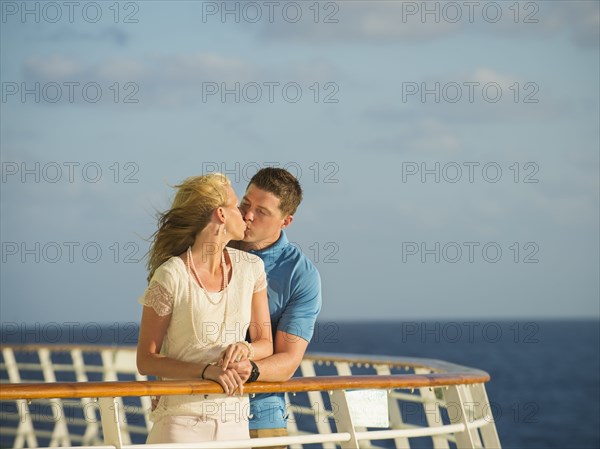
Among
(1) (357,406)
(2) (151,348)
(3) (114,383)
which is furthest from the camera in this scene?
(1) (357,406)

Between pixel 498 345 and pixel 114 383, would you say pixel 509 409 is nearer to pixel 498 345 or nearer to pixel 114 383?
pixel 498 345

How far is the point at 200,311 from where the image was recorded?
3.43m

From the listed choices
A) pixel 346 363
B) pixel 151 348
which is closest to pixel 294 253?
pixel 151 348

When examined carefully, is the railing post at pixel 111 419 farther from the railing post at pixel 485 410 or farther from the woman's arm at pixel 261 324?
the railing post at pixel 485 410

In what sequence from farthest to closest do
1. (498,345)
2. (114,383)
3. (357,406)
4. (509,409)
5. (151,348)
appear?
(498,345) → (509,409) → (357,406) → (151,348) → (114,383)

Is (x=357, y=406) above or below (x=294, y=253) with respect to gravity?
below

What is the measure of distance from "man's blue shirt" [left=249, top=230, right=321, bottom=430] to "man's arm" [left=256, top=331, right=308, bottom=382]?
0.08 feet

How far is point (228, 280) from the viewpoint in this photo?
3.53 m

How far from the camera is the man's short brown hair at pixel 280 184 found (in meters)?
3.90

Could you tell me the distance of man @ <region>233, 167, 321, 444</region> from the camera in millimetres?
3775

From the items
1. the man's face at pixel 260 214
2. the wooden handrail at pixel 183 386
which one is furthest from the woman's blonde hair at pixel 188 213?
the wooden handrail at pixel 183 386

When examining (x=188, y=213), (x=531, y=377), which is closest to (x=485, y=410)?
(x=188, y=213)

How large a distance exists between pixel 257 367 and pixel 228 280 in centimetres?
30

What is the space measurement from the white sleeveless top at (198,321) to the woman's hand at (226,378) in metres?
0.10
